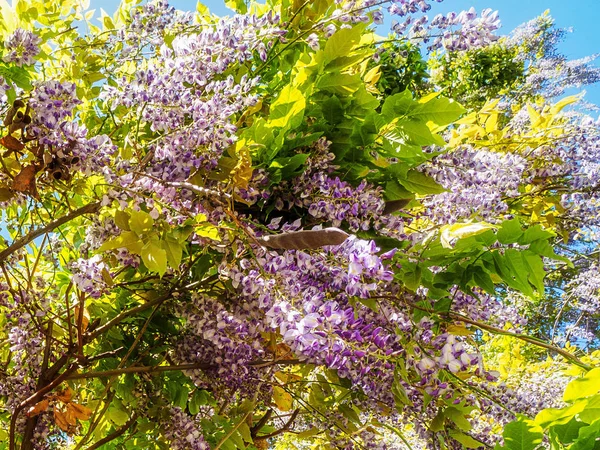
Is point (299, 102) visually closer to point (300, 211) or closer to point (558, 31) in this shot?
point (300, 211)

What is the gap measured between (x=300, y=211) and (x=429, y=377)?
1.17 feet

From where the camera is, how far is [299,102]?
0.87m

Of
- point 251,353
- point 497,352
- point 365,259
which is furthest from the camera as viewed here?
point 497,352

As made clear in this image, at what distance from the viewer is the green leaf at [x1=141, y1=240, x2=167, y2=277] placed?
0.79 m

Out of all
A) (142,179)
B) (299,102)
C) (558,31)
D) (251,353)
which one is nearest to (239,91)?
(299,102)

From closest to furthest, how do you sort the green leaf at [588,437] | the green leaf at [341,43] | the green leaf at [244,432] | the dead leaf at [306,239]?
the green leaf at [588,437] < the dead leaf at [306,239] < the green leaf at [341,43] < the green leaf at [244,432]

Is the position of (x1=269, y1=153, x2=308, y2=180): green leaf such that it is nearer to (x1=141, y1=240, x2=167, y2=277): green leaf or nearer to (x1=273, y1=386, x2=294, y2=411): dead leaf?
(x1=141, y1=240, x2=167, y2=277): green leaf

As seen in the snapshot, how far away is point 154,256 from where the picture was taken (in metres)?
0.80

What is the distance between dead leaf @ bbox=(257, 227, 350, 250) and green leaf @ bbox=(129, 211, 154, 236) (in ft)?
0.59

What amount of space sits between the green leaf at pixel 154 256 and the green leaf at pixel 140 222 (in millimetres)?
26

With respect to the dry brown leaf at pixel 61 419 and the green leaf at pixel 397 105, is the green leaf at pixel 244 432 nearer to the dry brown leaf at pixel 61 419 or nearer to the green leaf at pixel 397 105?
the dry brown leaf at pixel 61 419

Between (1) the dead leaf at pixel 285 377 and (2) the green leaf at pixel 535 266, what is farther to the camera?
(1) the dead leaf at pixel 285 377

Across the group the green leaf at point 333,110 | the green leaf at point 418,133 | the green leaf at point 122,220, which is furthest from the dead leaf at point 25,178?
the green leaf at point 418,133

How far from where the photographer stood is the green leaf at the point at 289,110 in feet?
2.85
